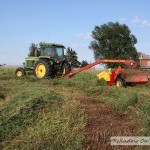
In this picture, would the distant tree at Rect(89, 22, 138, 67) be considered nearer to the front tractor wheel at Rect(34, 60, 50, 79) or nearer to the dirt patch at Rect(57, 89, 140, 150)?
the front tractor wheel at Rect(34, 60, 50, 79)

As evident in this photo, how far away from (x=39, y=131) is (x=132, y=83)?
35.4ft

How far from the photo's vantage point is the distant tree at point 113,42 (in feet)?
210

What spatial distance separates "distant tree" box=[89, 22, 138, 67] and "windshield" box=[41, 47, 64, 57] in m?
42.6

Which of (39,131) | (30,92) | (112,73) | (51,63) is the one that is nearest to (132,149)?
(39,131)

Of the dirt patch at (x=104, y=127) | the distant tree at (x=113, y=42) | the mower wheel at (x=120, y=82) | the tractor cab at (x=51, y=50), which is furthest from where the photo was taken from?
the distant tree at (x=113, y=42)

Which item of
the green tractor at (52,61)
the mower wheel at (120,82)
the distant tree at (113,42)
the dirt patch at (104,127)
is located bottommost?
the dirt patch at (104,127)

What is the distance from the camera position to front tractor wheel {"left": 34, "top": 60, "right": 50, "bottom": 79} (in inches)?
767

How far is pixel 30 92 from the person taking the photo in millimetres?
8242

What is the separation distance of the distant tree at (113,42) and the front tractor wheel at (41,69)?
4338 centimetres

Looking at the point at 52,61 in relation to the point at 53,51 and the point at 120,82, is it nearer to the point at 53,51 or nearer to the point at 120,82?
the point at 53,51

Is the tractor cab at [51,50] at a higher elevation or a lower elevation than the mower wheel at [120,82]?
higher

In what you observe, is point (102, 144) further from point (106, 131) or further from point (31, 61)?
point (31, 61)

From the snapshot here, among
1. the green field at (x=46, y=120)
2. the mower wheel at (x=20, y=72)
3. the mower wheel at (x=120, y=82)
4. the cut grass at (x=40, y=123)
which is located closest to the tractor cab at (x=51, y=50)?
the mower wheel at (x=20, y=72)

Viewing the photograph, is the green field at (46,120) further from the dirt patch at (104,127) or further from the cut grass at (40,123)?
the dirt patch at (104,127)
